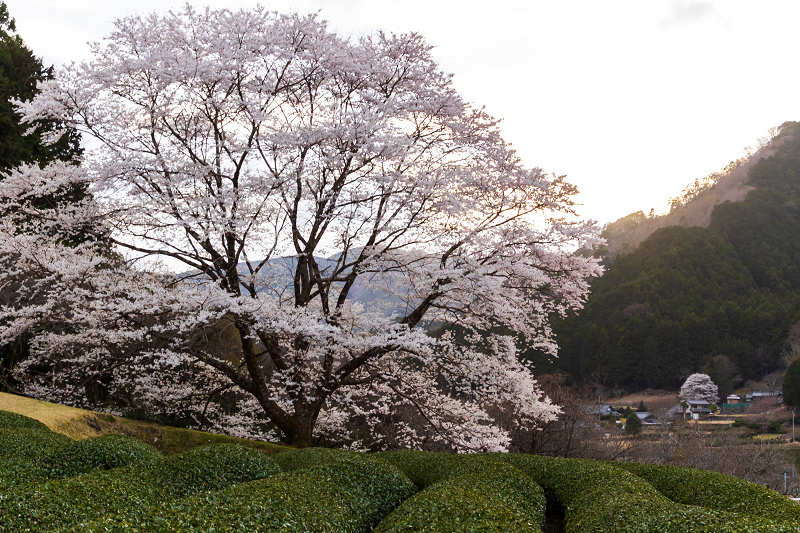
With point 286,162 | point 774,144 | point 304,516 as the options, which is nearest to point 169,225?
point 286,162

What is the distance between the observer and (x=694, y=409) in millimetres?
40375

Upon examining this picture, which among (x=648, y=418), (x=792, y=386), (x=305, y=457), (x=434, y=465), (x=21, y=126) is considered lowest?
(x=648, y=418)

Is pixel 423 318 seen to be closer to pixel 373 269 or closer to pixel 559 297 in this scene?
pixel 373 269

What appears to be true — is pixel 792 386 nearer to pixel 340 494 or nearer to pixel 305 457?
pixel 305 457

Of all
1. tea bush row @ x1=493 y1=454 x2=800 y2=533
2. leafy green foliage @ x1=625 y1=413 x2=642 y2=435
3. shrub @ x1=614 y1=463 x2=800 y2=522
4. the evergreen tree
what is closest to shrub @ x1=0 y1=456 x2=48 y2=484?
tea bush row @ x1=493 y1=454 x2=800 y2=533

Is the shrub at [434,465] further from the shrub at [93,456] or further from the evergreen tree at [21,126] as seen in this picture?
the evergreen tree at [21,126]

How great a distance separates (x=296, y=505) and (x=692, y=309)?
1626 inches

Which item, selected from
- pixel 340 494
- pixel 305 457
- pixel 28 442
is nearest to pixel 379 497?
pixel 340 494

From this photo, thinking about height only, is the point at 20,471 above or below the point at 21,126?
below

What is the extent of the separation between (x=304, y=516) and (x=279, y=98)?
7.67 meters

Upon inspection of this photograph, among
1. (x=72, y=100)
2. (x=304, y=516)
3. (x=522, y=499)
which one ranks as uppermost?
(x=72, y=100)

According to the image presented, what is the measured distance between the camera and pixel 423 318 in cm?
1145

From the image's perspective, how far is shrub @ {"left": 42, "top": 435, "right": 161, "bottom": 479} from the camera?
6574 millimetres

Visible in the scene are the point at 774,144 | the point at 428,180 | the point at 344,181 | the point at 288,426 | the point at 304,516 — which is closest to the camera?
the point at 304,516
